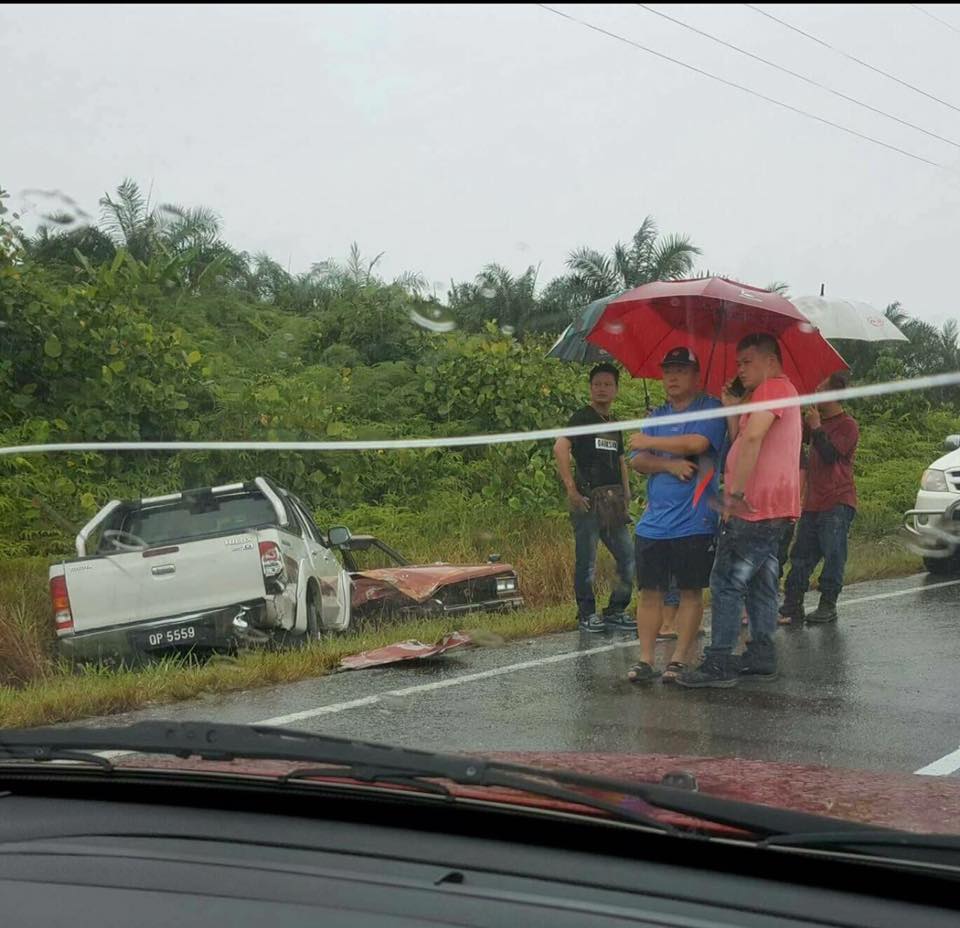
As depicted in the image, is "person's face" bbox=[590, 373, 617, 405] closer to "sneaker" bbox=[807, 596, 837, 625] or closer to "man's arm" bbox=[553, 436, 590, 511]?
"man's arm" bbox=[553, 436, 590, 511]

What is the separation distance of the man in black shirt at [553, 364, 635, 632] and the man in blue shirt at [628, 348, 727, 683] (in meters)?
0.13

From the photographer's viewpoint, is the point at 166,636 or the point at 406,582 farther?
the point at 406,582

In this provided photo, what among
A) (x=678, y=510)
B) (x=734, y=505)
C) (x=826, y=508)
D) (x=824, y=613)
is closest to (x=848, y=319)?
(x=734, y=505)

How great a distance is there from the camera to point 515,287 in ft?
13.5

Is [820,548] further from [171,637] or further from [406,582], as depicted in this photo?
[171,637]

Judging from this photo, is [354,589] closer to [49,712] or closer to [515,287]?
[49,712]

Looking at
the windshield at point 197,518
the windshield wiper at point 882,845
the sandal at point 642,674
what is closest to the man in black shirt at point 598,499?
the sandal at point 642,674

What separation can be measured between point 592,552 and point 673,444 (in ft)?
4.02

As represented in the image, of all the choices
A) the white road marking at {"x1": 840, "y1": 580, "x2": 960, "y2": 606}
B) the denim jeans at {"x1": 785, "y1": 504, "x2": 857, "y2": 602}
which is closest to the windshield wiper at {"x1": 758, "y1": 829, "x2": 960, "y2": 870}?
the denim jeans at {"x1": 785, "y1": 504, "x2": 857, "y2": 602}

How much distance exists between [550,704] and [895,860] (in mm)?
3833

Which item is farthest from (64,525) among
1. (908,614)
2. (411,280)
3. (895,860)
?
(908,614)

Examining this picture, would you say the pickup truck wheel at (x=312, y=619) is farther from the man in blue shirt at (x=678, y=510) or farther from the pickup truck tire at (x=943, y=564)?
the pickup truck tire at (x=943, y=564)

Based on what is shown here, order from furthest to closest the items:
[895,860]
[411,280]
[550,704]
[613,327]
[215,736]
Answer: [550,704] < [613,327] < [411,280] < [215,736] < [895,860]

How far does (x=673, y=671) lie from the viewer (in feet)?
20.3
